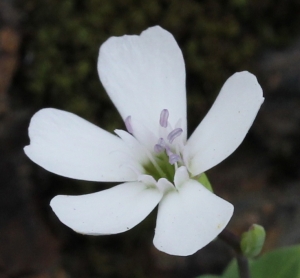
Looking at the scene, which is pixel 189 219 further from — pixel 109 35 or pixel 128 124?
pixel 109 35

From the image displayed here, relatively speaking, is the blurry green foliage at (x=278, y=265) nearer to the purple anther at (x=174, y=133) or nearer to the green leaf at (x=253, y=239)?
the green leaf at (x=253, y=239)

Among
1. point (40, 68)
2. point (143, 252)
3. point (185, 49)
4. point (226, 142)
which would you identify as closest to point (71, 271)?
point (143, 252)

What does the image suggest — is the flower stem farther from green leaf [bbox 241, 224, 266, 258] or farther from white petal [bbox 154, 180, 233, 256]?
white petal [bbox 154, 180, 233, 256]

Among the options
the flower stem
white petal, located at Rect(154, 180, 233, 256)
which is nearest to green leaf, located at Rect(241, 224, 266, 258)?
the flower stem

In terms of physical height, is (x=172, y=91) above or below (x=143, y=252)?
above

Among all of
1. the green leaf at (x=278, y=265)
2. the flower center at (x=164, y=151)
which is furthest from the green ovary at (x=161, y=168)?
the green leaf at (x=278, y=265)

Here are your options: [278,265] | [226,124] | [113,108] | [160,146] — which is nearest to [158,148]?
[160,146]

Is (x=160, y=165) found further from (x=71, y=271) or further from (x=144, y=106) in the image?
(x=71, y=271)
